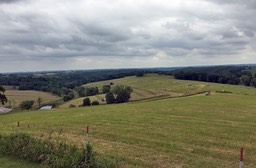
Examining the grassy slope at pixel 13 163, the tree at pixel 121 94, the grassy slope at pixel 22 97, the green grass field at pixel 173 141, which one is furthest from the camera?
the grassy slope at pixel 22 97

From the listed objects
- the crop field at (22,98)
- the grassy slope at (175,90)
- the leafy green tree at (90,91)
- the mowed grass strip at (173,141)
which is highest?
the mowed grass strip at (173,141)

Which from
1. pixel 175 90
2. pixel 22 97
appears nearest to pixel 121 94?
pixel 175 90

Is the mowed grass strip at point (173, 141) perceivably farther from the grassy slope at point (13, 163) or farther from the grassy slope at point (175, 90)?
the grassy slope at point (175, 90)

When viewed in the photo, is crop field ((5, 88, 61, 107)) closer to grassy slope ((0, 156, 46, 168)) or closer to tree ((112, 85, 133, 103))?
tree ((112, 85, 133, 103))

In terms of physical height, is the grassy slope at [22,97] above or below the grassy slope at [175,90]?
below

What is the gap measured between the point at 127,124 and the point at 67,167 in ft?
41.1

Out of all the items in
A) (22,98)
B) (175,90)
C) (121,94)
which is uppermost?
(175,90)

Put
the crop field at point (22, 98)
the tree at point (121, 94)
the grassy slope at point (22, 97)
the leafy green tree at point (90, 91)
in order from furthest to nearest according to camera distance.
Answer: the leafy green tree at point (90, 91)
the grassy slope at point (22, 97)
the crop field at point (22, 98)
the tree at point (121, 94)

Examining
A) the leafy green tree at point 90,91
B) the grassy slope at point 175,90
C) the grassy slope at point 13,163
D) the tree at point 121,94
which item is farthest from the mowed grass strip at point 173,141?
the leafy green tree at point 90,91

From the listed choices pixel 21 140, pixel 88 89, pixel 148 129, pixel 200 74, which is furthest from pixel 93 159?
pixel 200 74

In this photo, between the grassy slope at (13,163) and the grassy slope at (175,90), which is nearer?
the grassy slope at (13,163)

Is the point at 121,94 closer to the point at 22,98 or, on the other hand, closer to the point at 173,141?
the point at 22,98

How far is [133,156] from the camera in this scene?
13469 millimetres

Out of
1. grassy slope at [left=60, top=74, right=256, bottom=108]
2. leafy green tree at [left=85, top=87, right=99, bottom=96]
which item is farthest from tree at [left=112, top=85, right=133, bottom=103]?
leafy green tree at [left=85, top=87, right=99, bottom=96]
